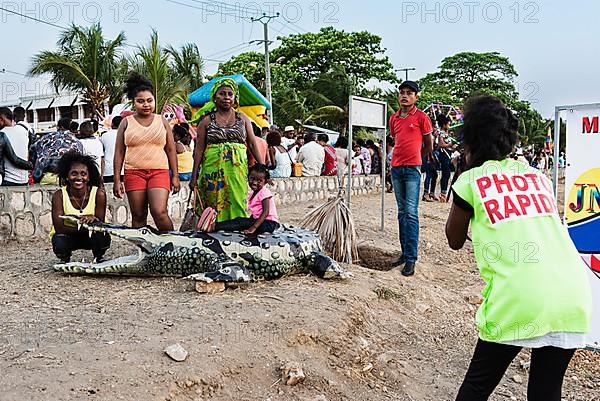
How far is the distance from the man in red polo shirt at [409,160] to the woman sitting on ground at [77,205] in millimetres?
2731

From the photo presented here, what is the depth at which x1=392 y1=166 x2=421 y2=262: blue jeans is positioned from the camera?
6.00 metres

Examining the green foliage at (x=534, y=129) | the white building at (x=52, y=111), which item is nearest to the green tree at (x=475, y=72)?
the green foliage at (x=534, y=129)

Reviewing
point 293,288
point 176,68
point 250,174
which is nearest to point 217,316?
point 293,288

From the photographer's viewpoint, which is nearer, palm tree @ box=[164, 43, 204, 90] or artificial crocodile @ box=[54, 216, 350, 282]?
artificial crocodile @ box=[54, 216, 350, 282]

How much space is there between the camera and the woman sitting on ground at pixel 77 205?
5324 millimetres

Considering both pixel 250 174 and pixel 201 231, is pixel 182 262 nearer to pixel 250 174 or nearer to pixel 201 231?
pixel 201 231

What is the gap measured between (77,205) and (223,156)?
1326 millimetres

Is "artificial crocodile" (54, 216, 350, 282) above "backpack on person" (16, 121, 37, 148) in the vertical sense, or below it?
below

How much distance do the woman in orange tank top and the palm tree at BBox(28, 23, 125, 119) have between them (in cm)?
1407

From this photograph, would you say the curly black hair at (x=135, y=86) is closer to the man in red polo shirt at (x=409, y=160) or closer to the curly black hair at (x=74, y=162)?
the curly black hair at (x=74, y=162)

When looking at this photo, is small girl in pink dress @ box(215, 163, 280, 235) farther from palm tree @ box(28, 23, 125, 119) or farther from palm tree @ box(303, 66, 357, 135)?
palm tree @ box(303, 66, 357, 135)

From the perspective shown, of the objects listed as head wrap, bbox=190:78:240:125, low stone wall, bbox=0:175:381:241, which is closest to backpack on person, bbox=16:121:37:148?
low stone wall, bbox=0:175:381:241

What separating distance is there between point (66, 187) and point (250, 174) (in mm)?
1583

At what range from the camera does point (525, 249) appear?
240 cm
